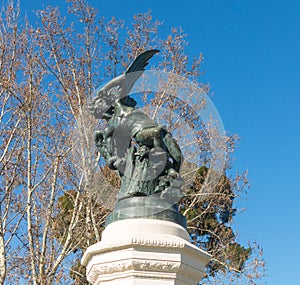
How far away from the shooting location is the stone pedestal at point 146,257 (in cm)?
520

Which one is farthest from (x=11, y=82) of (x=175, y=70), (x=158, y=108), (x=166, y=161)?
(x=166, y=161)

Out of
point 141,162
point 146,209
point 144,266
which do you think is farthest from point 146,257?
point 141,162

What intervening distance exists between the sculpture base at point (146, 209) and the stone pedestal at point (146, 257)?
0.12m

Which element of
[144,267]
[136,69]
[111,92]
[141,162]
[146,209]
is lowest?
[144,267]

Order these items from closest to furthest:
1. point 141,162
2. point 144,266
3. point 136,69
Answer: point 144,266 → point 141,162 → point 136,69

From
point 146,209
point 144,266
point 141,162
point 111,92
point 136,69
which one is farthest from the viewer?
point 136,69

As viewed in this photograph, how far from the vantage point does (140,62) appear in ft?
21.9

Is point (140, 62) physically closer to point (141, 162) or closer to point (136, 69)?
point (136, 69)

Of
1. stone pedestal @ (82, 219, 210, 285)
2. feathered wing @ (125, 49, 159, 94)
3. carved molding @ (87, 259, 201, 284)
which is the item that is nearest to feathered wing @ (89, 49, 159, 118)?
feathered wing @ (125, 49, 159, 94)

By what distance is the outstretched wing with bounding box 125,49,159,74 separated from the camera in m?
6.60

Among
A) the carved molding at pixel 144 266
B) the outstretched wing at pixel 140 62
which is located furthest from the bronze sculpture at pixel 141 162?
the carved molding at pixel 144 266

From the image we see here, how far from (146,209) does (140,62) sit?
1948 mm

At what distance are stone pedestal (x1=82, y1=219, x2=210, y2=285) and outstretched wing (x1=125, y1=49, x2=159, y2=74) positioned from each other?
6.48ft

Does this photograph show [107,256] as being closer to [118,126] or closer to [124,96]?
[118,126]
